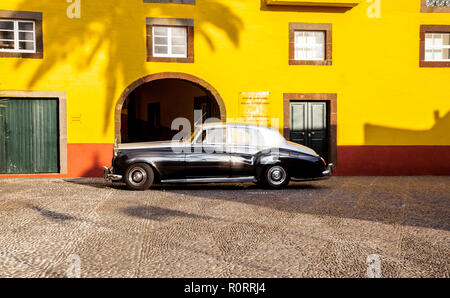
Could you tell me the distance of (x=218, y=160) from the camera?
10750 mm

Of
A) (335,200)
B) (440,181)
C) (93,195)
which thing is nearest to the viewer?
(335,200)

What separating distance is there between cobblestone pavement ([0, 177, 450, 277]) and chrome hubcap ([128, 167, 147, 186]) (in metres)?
0.38

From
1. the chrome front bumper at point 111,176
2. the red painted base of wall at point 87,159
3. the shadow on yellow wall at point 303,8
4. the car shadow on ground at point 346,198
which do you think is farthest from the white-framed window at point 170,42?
the chrome front bumper at point 111,176

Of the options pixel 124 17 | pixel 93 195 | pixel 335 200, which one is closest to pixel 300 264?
pixel 335 200

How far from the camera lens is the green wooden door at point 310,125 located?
15469 millimetres

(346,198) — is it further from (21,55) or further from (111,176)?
(21,55)

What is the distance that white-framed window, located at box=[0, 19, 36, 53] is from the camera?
551 inches

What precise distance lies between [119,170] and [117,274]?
6.67 metres

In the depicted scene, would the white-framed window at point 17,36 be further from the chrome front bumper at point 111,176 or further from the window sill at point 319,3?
the window sill at point 319,3

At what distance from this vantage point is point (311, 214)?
7449 mm

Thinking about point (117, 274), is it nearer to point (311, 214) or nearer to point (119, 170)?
point (311, 214)

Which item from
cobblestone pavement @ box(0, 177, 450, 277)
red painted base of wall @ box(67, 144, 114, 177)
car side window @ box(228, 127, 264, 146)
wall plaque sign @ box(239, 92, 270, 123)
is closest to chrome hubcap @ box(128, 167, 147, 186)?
cobblestone pavement @ box(0, 177, 450, 277)

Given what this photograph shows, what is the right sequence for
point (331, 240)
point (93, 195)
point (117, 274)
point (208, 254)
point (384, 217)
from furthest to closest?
point (93, 195)
point (384, 217)
point (331, 240)
point (208, 254)
point (117, 274)

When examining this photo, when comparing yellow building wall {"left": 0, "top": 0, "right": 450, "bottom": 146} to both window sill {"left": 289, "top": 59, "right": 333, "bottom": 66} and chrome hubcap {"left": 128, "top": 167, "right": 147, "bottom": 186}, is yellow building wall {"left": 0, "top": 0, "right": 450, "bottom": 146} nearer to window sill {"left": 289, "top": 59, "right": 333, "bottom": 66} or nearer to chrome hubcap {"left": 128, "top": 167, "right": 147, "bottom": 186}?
window sill {"left": 289, "top": 59, "right": 333, "bottom": 66}
